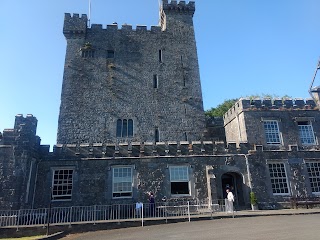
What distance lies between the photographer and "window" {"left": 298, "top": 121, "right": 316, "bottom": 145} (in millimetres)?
22781

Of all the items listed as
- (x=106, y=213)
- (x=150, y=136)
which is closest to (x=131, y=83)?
(x=150, y=136)

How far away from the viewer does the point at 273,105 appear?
23.4 m

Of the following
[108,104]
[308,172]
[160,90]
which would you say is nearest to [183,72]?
[160,90]

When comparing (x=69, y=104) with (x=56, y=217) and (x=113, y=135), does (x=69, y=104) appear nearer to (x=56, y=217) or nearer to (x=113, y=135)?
(x=113, y=135)

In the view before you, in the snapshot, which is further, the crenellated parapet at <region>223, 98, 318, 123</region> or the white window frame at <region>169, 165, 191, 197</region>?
the crenellated parapet at <region>223, 98, 318, 123</region>

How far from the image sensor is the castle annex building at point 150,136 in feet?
62.7

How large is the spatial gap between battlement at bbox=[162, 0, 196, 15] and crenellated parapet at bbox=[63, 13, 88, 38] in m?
8.97

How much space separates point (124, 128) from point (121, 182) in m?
7.85

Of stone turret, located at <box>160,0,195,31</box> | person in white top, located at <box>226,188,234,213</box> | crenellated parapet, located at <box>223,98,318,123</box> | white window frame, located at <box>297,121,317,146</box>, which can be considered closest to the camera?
person in white top, located at <box>226,188,234,213</box>

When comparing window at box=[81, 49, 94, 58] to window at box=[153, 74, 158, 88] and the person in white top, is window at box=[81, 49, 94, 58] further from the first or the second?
the person in white top

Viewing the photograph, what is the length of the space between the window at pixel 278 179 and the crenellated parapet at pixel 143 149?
2.37 m

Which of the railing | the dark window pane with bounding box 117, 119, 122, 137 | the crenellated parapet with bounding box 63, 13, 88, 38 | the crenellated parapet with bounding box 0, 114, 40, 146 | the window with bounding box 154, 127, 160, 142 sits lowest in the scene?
the railing

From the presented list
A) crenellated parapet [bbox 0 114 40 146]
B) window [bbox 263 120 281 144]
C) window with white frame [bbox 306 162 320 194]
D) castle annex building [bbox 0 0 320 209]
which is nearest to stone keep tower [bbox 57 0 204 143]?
castle annex building [bbox 0 0 320 209]

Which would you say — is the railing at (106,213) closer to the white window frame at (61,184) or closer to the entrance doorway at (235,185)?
the white window frame at (61,184)
